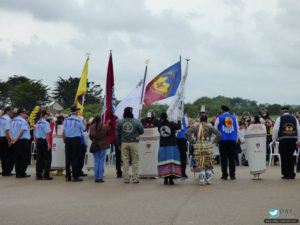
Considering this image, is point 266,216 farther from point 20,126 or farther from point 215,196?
point 20,126

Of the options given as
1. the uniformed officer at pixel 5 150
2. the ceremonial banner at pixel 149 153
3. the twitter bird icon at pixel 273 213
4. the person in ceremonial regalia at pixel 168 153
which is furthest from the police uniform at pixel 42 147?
the twitter bird icon at pixel 273 213

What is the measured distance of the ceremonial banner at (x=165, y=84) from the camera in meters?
13.4

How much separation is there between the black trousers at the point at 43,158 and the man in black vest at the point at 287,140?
675cm

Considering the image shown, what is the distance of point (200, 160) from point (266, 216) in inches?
171

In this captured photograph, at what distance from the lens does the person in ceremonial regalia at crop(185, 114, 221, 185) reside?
11.2 meters

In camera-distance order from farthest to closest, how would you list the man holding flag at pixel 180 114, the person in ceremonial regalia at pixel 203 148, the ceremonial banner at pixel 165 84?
1. the ceremonial banner at pixel 165 84
2. the man holding flag at pixel 180 114
3. the person in ceremonial regalia at pixel 203 148

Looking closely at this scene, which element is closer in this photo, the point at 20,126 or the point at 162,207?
the point at 162,207

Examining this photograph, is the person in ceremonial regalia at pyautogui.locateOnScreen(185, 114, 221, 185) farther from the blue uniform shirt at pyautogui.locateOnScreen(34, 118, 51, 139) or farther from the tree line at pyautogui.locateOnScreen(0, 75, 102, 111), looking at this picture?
the tree line at pyautogui.locateOnScreen(0, 75, 102, 111)

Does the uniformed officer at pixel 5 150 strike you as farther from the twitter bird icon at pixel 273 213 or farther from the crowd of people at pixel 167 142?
the twitter bird icon at pixel 273 213

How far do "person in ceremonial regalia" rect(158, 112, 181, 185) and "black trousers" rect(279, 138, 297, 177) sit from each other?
315cm

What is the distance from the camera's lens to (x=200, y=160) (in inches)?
441

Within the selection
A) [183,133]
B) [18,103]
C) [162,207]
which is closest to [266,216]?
[162,207]

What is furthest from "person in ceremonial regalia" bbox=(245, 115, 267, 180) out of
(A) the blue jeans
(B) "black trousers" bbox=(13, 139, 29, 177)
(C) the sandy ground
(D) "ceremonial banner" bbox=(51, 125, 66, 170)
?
(B) "black trousers" bbox=(13, 139, 29, 177)

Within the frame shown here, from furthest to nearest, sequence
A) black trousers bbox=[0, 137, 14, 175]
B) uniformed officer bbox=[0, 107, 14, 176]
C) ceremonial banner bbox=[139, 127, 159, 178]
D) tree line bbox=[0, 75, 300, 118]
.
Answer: tree line bbox=[0, 75, 300, 118], black trousers bbox=[0, 137, 14, 175], uniformed officer bbox=[0, 107, 14, 176], ceremonial banner bbox=[139, 127, 159, 178]
